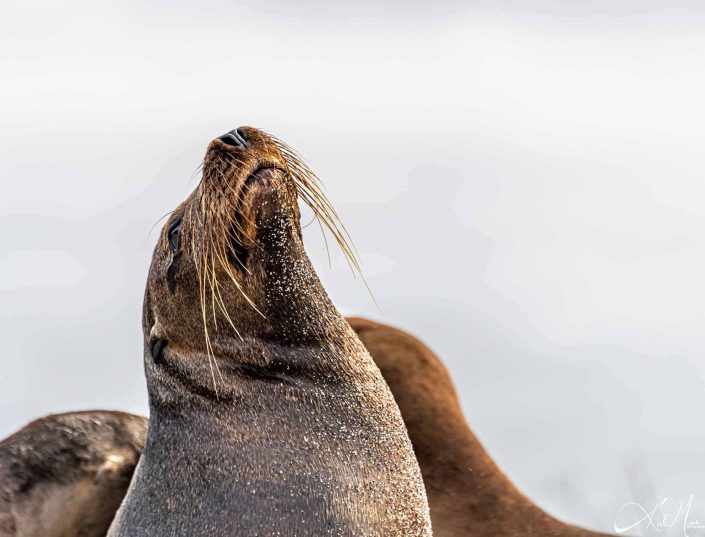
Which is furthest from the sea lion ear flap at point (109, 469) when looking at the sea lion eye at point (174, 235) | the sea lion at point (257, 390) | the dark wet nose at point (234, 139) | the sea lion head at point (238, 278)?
the dark wet nose at point (234, 139)

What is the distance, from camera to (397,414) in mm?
6520

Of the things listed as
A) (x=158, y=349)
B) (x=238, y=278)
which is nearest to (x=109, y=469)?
(x=158, y=349)

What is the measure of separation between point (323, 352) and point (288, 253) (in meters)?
0.50

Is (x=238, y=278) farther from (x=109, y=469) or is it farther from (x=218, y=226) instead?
(x=109, y=469)

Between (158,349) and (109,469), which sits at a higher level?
(158,349)

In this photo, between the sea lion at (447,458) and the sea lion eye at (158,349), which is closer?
the sea lion eye at (158,349)

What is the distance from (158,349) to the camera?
21.0 feet

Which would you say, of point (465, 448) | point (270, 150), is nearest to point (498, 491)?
point (465, 448)

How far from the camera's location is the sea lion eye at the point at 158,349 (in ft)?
21.0

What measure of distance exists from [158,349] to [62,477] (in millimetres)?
1562

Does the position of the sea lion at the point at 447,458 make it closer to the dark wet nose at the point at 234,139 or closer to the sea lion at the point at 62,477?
the sea lion at the point at 62,477

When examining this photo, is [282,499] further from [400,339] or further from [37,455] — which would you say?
[400,339]

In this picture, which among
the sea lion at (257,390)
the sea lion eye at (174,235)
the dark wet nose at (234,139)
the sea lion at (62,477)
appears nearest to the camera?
the sea lion at (257,390)

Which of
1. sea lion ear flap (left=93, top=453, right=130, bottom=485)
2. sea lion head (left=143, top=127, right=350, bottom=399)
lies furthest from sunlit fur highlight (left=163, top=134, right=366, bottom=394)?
sea lion ear flap (left=93, top=453, right=130, bottom=485)
